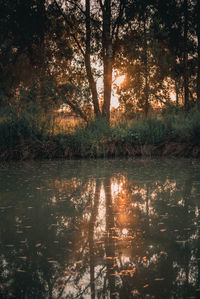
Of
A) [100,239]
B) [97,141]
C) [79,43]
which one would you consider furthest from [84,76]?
[100,239]

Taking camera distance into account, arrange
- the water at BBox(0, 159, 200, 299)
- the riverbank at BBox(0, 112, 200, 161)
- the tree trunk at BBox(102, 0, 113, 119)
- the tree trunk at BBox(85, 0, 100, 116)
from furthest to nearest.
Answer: the tree trunk at BBox(85, 0, 100, 116) → the tree trunk at BBox(102, 0, 113, 119) → the riverbank at BBox(0, 112, 200, 161) → the water at BBox(0, 159, 200, 299)

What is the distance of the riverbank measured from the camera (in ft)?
41.7

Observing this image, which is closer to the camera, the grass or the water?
the water

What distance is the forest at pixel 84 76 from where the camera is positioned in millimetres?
13008

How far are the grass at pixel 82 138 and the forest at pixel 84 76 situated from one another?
0.03m

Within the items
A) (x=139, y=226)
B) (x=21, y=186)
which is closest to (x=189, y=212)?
(x=139, y=226)

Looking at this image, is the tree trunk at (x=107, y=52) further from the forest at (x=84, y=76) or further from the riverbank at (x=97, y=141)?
the riverbank at (x=97, y=141)

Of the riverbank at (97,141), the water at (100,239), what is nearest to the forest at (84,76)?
the riverbank at (97,141)

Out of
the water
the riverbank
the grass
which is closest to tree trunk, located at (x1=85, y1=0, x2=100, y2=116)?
the grass

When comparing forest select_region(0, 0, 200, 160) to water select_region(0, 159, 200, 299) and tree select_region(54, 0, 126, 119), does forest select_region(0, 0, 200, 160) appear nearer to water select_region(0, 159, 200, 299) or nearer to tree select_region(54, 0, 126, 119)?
tree select_region(54, 0, 126, 119)

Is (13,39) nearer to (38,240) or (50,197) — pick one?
(50,197)

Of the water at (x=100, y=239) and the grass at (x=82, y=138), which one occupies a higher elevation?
the grass at (x=82, y=138)

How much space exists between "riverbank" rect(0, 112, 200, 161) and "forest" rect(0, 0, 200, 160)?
3cm

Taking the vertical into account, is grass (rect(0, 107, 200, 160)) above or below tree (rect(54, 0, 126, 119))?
below
